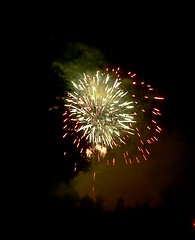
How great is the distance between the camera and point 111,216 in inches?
1259

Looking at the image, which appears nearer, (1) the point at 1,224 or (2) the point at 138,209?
(1) the point at 1,224

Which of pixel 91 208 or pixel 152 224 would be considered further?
pixel 91 208

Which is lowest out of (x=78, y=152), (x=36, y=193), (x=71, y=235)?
(x=71, y=235)

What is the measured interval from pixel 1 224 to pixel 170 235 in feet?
42.7

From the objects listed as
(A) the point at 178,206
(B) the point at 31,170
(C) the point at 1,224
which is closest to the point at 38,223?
(C) the point at 1,224

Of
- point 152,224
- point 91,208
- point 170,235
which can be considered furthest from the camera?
point 91,208

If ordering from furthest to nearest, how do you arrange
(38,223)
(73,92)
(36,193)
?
(38,223) < (36,193) < (73,92)

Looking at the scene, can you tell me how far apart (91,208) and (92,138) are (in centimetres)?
2100

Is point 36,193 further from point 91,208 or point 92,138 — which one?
point 91,208

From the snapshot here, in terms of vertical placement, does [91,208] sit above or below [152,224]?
above

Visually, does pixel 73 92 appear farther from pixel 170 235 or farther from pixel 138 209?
pixel 138 209

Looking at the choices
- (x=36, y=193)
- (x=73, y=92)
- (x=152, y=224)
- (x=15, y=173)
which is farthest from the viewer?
(x=152, y=224)

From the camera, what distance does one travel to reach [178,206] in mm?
36969

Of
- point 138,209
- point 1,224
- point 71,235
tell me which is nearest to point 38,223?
point 71,235
